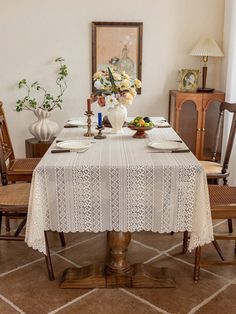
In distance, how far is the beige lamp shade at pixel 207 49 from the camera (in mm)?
3898

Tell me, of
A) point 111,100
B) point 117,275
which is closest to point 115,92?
point 111,100

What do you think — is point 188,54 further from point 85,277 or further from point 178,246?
point 85,277

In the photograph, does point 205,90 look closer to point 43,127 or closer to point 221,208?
point 43,127

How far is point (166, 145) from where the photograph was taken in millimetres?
2408

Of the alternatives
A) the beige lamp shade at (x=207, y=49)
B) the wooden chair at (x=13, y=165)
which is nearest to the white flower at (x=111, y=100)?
the wooden chair at (x=13, y=165)

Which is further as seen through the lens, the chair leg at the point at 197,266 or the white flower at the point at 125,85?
the white flower at the point at 125,85

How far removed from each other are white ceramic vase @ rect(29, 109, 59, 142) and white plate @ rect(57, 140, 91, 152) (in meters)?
1.45

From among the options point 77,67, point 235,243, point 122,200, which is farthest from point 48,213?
point 77,67

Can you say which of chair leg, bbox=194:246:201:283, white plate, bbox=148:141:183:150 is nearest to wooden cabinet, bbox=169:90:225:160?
white plate, bbox=148:141:183:150

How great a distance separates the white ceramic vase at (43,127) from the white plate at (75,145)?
1454 millimetres

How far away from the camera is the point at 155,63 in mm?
4191

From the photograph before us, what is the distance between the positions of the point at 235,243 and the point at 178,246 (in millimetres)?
410

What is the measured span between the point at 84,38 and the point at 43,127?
3.49 ft

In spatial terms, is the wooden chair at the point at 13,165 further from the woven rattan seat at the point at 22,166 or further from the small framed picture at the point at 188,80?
the small framed picture at the point at 188,80
